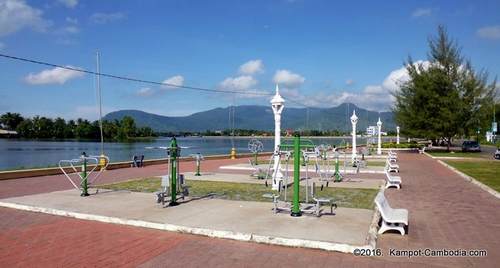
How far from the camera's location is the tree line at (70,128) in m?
143

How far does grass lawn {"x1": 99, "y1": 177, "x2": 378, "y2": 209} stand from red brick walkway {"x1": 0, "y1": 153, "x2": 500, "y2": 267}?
1.81m

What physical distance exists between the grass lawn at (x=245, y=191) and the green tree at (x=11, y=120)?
555 ft

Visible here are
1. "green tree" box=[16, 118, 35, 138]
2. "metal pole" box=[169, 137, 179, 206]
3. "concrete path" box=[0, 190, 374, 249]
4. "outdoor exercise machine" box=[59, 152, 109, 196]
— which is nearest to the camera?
"concrete path" box=[0, 190, 374, 249]

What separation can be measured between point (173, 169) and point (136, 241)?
10.7ft

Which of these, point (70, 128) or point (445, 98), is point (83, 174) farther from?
point (70, 128)

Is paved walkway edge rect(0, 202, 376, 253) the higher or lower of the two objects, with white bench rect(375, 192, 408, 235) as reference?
lower

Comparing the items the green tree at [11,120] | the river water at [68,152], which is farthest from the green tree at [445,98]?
the green tree at [11,120]

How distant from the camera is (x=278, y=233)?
753 cm

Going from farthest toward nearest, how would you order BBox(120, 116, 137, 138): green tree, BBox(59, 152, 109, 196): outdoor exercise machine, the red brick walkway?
BBox(120, 116, 137, 138): green tree
BBox(59, 152, 109, 196): outdoor exercise machine
the red brick walkway

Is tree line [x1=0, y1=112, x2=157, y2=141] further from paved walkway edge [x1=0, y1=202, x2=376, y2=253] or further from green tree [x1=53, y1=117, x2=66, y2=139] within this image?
paved walkway edge [x1=0, y1=202, x2=376, y2=253]

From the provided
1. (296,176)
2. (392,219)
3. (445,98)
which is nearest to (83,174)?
(296,176)

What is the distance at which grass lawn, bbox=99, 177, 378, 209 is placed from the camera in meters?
11.4

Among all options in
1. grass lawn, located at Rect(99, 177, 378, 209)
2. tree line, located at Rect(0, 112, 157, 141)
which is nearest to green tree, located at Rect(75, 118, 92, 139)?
tree line, located at Rect(0, 112, 157, 141)

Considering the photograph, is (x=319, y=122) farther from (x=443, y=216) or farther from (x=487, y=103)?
(x=443, y=216)
